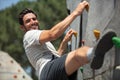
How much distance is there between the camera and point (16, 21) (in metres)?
23.8

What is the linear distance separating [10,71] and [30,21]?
41.9ft

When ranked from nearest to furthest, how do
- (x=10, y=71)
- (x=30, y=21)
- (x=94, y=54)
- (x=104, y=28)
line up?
(x=94, y=54), (x=104, y=28), (x=30, y=21), (x=10, y=71)

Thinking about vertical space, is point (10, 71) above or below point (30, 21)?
below

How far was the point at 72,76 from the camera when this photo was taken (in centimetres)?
442

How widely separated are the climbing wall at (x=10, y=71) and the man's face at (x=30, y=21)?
12.2 meters

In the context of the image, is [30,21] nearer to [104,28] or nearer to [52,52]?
[52,52]

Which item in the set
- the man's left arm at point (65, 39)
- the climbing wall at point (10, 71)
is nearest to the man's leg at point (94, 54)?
the man's left arm at point (65, 39)

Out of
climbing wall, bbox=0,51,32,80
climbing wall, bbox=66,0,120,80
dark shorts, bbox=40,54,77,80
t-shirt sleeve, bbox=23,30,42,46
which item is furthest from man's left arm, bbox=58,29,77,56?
climbing wall, bbox=0,51,32,80

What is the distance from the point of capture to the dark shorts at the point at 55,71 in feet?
14.1

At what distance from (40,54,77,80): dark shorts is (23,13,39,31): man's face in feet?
1.85

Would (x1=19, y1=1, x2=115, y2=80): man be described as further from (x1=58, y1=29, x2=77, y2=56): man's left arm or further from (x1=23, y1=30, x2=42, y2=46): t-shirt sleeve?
(x1=58, y1=29, x2=77, y2=56): man's left arm

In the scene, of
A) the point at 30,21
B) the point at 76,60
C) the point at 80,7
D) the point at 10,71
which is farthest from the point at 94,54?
the point at 10,71

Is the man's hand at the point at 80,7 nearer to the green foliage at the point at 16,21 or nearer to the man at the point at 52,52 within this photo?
the man at the point at 52,52

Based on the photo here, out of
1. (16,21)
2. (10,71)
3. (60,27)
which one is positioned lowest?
(16,21)
